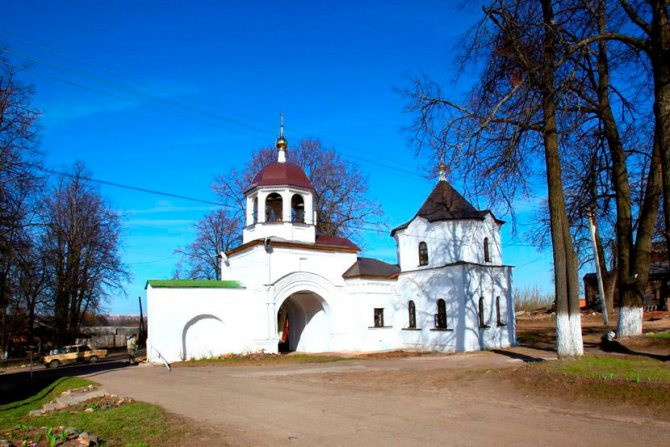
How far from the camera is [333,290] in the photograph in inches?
1050

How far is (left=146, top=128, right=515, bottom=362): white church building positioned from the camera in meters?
23.9

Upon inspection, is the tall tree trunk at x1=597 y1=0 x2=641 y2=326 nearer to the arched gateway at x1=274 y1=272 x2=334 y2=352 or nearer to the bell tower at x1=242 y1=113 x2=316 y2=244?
the arched gateway at x1=274 y1=272 x2=334 y2=352

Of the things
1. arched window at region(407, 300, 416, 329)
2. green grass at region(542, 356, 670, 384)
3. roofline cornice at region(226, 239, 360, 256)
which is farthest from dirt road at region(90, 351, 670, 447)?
arched window at region(407, 300, 416, 329)

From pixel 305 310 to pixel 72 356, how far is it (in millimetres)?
12930

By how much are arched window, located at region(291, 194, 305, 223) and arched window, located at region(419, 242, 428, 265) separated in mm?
6050

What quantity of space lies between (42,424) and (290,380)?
22.4ft

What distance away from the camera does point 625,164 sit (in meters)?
17.6

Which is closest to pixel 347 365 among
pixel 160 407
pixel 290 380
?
pixel 290 380

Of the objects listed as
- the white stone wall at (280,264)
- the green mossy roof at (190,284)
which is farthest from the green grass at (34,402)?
the white stone wall at (280,264)

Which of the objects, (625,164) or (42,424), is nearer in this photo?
(42,424)

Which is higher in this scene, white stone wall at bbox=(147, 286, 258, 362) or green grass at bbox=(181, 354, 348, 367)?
white stone wall at bbox=(147, 286, 258, 362)

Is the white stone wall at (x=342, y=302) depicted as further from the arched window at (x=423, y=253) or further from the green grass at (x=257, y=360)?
the green grass at (x=257, y=360)

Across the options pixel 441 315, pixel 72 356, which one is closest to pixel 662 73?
pixel 441 315

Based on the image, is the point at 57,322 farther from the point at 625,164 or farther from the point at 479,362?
the point at 625,164
